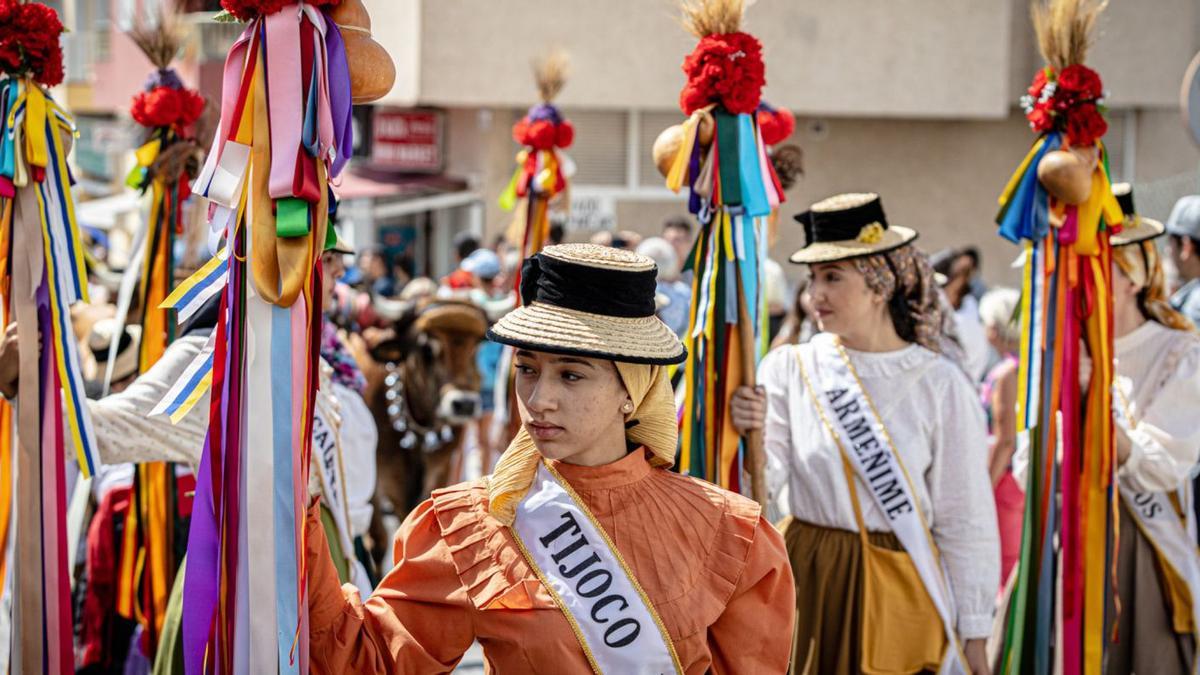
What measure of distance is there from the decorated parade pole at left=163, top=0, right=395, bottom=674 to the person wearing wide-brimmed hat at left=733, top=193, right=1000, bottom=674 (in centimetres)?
177

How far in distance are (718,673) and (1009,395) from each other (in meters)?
4.43

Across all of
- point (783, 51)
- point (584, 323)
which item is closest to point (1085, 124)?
point (584, 323)

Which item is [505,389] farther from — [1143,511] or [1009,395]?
[1143,511]

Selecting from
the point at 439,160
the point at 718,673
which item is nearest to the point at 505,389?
the point at 718,673

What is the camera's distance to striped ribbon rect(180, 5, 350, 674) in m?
2.72

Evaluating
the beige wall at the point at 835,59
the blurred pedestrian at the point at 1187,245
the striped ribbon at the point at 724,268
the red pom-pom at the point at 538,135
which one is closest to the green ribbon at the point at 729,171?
the striped ribbon at the point at 724,268

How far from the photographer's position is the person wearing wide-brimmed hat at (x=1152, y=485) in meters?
4.94

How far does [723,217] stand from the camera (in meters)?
4.27

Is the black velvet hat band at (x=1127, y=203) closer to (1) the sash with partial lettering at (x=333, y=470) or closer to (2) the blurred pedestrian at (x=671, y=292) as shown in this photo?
(2) the blurred pedestrian at (x=671, y=292)

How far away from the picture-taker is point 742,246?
14.0 ft

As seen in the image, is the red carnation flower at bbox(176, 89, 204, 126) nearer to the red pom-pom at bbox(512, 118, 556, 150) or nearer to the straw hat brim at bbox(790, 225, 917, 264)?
the red pom-pom at bbox(512, 118, 556, 150)

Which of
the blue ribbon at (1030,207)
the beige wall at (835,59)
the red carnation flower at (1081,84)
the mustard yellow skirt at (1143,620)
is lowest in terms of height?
the mustard yellow skirt at (1143,620)

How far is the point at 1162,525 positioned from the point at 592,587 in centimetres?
309

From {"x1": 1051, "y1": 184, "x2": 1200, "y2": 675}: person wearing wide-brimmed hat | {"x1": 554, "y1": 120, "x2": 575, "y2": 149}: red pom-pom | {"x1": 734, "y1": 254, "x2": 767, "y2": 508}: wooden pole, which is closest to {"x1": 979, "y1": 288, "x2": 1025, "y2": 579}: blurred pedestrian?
{"x1": 1051, "y1": 184, "x2": 1200, "y2": 675}: person wearing wide-brimmed hat
